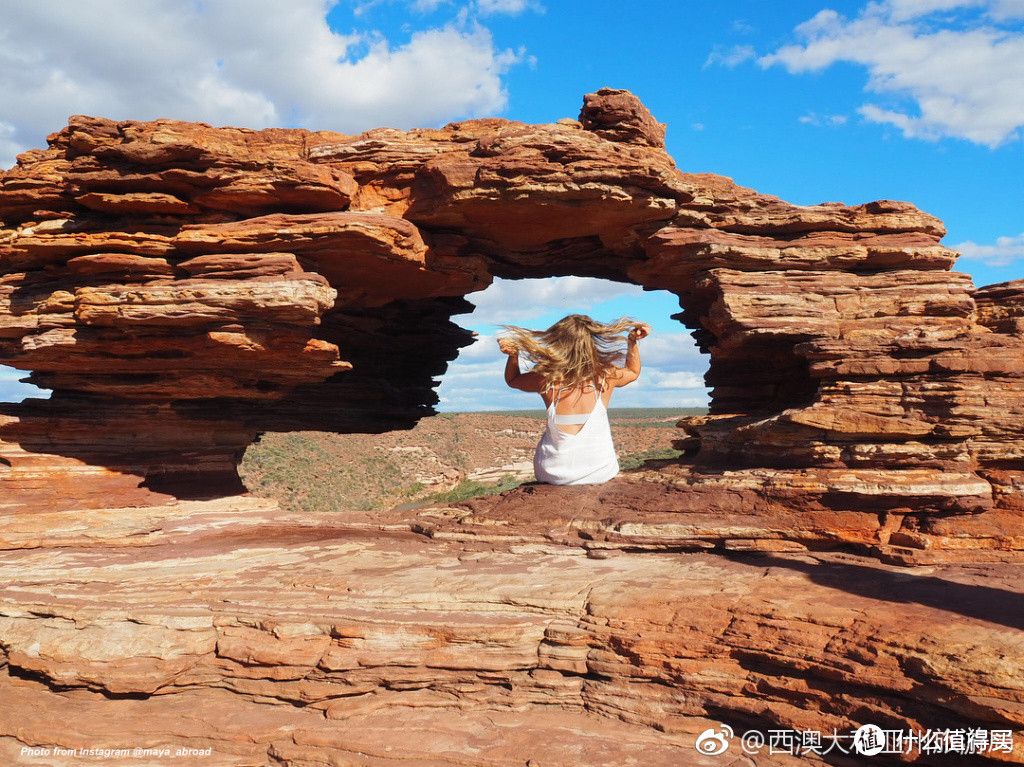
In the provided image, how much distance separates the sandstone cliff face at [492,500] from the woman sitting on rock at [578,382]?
425 mm

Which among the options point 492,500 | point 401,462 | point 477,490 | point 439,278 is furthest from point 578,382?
point 401,462

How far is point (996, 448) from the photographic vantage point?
8.51 meters

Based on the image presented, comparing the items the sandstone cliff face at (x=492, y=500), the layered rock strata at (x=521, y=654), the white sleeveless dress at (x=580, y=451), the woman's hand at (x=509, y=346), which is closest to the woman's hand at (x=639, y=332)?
the white sleeveless dress at (x=580, y=451)

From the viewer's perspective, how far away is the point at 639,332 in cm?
976

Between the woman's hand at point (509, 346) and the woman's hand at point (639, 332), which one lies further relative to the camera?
the woman's hand at point (509, 346)

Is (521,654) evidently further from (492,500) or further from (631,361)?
(631,361)

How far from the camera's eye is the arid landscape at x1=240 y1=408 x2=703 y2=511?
1225 inches

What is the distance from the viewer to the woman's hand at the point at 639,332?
A: 31.9ft

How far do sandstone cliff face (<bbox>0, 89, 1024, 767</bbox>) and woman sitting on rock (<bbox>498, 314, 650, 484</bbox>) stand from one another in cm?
43

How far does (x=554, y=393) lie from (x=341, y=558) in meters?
3.64

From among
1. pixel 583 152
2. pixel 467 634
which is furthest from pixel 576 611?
pixel 583 152

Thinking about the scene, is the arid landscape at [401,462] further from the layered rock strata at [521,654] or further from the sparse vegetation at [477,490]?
the layered rock strata at [521,654]

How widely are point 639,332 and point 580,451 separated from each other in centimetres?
188

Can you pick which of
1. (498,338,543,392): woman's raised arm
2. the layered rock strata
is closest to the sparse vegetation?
(498,338,543,392): woman's raised arm
